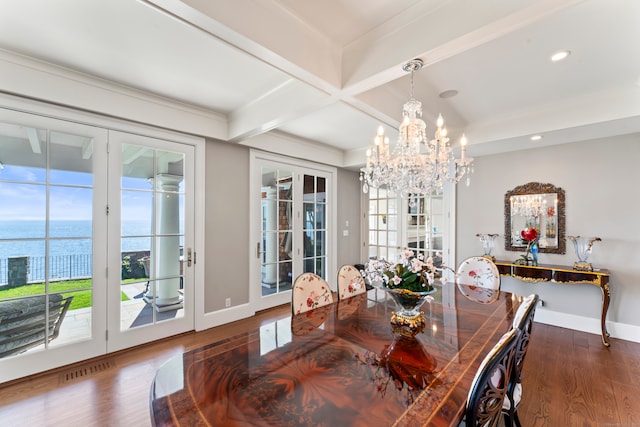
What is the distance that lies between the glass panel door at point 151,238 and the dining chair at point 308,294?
1.74 meters

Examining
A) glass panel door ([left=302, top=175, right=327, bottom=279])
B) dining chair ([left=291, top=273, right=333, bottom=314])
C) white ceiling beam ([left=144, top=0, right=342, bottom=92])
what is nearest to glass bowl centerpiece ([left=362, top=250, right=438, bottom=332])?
dining chair ([left=291, top=273, right=333, bottom=314])

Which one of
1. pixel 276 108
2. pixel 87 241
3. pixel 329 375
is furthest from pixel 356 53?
pixel 87 241

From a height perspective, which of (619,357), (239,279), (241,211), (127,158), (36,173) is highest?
(127,158)

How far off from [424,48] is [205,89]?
1923 mm

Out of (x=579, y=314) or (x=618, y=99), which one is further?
(x=579, y=314)

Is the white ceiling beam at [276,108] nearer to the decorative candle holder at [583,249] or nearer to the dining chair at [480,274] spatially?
the dining chair at [480,274]

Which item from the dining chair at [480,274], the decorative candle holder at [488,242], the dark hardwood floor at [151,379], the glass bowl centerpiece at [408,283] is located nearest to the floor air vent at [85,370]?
the dark hardwood floor at [151,379]

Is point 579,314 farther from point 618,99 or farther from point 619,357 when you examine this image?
point 618,99

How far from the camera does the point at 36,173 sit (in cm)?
228

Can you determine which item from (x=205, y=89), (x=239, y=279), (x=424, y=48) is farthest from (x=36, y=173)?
(x=424, y=48)

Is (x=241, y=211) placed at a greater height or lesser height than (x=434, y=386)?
greater

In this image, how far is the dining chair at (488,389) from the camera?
89 centimetres

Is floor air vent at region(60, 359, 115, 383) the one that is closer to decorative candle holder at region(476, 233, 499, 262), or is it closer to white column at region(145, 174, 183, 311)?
white column at region(145, 174, 183, 311)

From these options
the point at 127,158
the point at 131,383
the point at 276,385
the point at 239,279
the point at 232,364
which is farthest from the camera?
the point at 239,279
